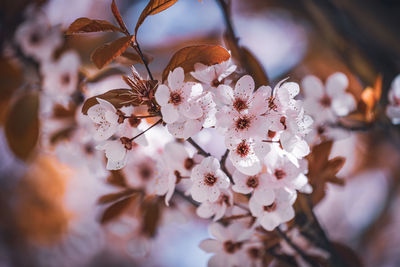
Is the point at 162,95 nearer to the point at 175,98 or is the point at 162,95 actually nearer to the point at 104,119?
the point at 175,98

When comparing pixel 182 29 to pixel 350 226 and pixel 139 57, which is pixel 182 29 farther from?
pixel 350 226

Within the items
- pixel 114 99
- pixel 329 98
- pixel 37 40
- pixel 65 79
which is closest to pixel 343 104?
pixel 329 98

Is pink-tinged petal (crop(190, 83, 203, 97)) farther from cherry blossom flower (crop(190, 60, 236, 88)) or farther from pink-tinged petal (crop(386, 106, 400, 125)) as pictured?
pink-tinged petal (crop(386, 106, 400, 125))

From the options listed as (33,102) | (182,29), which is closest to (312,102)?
(33,102)

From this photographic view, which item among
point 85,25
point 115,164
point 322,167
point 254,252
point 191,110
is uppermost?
point 85,25

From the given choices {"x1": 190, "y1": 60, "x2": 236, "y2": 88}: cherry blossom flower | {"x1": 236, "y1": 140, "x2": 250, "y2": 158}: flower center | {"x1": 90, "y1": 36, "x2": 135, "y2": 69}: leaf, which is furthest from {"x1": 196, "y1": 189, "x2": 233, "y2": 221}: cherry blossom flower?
{"x1": 90, "y1": 36, "x2": 135, "y2": 69}: leaf

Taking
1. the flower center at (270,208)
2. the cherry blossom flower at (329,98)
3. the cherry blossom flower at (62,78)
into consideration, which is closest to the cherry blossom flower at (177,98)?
the flower center at (270,208)

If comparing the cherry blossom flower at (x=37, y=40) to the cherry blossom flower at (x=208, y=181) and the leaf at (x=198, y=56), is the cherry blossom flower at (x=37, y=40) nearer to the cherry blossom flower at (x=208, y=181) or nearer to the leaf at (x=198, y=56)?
the leaf at (x=198, y=56)
